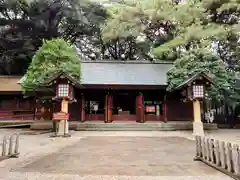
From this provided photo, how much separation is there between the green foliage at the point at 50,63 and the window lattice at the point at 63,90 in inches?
67.5

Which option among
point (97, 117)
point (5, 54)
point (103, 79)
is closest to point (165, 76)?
point (103, 79)

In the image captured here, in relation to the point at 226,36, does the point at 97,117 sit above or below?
below

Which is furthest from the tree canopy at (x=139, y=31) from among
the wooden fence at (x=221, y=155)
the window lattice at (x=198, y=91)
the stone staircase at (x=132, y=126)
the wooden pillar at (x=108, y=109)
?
→ the wooden fence at (x=221, y=155)

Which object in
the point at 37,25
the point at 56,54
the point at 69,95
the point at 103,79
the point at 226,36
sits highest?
the point at 37,25

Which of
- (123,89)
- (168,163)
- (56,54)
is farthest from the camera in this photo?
(123,89)

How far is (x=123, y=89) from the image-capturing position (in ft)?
62.2

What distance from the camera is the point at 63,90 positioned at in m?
14.2

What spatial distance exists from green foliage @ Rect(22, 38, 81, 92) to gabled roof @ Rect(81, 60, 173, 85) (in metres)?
2.31

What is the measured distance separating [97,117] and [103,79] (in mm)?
3069

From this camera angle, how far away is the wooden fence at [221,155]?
17.2 feet

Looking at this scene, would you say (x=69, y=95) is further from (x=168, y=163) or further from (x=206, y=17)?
(x=206, y=17)

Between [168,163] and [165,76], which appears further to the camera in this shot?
[165,76]

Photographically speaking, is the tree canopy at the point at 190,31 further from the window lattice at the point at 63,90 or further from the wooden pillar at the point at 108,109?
the window lattice at the point at 63,90

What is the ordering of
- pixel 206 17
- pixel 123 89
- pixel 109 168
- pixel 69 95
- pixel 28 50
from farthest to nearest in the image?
1. pixel 28 50
2. pixel 206 17
3. pixel 123 89
4. pixel 69 95
5. pixel 109 168
